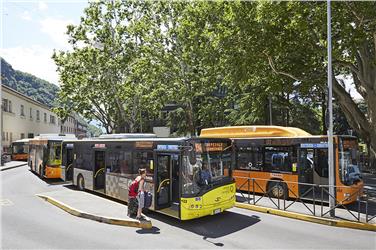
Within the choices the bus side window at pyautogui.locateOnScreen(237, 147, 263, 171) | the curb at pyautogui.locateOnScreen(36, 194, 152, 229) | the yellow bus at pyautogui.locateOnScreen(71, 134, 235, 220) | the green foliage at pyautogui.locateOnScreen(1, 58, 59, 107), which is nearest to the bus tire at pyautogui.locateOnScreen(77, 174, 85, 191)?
the yellow bus at pyautogui.locateOnScreen(71, 134, 235, 220)

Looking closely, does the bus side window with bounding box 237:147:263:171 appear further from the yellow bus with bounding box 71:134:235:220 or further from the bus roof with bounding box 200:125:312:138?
the yellow bus with bounding box 71:134:235:220

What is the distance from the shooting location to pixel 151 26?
3241 cm

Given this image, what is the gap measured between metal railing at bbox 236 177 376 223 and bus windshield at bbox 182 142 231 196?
2.61 m

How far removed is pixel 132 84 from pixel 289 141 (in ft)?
83.2

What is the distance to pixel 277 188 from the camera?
14.8 meters

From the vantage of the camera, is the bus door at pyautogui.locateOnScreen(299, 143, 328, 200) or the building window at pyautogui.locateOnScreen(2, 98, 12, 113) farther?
the building window at pyautogui.locateOnScreen(2, 98, 12, 113)

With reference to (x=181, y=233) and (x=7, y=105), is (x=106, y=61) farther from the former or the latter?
(x=181, y=233)

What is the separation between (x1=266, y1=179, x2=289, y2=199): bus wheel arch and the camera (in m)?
14.4

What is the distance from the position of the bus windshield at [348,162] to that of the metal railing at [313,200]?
0.50m

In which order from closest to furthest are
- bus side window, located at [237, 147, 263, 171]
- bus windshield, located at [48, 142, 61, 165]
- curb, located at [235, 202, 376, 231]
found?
curb, located at [235, 202, 376, 231]
bus side window, located at [237, 147, 263, 171]
bus windshield, located at [48, 142, 61, 165]

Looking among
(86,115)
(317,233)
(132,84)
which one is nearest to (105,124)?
(86,115)

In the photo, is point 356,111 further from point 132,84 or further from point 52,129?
point 52,129

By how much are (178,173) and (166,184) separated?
1.00 metres

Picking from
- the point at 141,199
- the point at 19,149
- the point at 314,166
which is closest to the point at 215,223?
the point at 141,199
